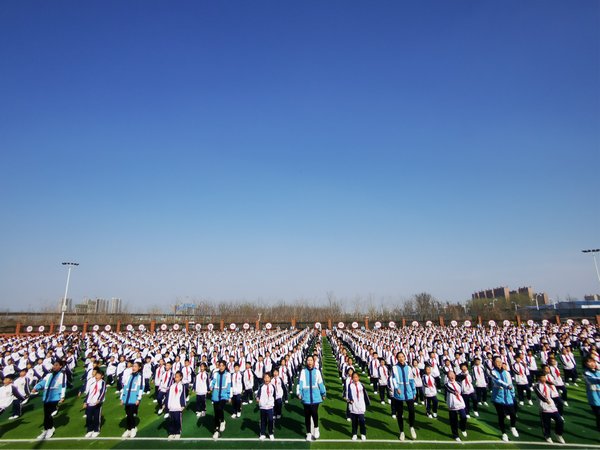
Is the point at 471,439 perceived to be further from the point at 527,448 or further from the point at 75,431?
the point at 75,431

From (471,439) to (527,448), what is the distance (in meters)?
1.34

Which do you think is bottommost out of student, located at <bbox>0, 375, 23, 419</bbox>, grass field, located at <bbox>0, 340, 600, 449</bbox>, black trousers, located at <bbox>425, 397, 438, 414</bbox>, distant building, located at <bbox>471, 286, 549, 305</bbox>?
grass field, located at <bbox>0, 340, 600, 449</bbox>

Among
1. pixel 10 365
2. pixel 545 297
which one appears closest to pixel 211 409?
pixel 10 365

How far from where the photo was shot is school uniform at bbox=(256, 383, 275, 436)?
390 inches

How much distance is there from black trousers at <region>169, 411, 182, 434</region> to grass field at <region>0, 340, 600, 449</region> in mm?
317

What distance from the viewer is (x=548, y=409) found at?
373 inches

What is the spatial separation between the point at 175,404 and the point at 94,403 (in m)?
2.53

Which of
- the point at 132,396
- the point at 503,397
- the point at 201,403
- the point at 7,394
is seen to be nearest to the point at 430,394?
the point at 503,397

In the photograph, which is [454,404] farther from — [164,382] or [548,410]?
[164,382]

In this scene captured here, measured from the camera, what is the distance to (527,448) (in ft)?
29.7

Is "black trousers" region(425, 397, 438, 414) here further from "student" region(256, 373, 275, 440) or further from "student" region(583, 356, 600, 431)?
"student" region(256, 373, 275, 440)

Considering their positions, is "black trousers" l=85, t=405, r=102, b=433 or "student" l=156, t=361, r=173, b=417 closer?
"black trousers" l=85, t=405, r=102, b=433

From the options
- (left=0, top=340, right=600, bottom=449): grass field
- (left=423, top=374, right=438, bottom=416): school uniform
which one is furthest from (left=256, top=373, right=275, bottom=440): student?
(left=423, top=374, right=438, bottom=416): school uniform

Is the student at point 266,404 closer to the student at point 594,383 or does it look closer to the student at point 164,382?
the student at point 164,382
